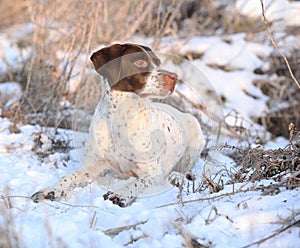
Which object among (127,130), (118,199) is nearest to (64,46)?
(127,130)

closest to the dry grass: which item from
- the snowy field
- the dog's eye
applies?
the snowy field

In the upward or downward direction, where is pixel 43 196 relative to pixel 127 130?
downward

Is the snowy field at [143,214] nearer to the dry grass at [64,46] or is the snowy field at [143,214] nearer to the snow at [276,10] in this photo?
the dry grass at [64,46]

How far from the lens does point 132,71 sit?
361 centimetres

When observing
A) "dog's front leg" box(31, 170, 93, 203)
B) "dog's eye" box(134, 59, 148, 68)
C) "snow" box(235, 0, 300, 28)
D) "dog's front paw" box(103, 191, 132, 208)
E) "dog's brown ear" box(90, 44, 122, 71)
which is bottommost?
"dog's front leg" box(31, 170, 93, 203)

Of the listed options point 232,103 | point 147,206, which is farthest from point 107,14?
point 147,206

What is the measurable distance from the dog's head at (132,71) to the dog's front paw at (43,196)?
83 cm

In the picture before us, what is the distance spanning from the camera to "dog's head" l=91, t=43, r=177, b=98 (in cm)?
360

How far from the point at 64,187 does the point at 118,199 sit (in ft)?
1.35

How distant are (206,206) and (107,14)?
397 centimetres

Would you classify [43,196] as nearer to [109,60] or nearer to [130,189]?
[130,189]

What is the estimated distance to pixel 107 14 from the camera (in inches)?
249

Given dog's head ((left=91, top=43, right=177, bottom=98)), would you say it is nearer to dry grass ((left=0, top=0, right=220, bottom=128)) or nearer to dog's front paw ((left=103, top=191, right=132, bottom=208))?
dog's front paw ((left=103, top=191, right=132, bottom=208))

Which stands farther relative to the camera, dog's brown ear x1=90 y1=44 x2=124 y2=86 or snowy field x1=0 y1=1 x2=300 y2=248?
dog's brown ear x1=90 y1=44 x2=124 y2=86
